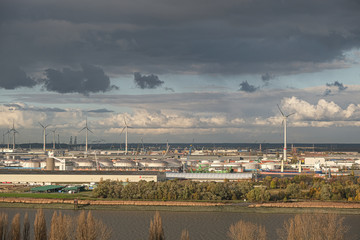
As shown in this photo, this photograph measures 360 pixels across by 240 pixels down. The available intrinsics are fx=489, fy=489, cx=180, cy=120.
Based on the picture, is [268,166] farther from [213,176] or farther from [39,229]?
[39,229]

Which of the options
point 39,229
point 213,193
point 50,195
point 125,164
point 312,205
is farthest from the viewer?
point 125,164

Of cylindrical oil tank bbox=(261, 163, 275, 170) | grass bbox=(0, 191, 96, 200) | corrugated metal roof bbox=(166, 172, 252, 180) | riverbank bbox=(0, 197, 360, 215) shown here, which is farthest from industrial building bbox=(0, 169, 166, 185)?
cylindrical oil tank bbox=(261, 163, 275, 170)

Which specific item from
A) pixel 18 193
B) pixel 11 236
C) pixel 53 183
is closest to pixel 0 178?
pixel 53 183

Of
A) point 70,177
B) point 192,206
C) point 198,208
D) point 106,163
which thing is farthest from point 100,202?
point 106,163

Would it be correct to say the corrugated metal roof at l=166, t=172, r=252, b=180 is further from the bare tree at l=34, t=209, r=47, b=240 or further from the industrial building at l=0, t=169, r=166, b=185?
the bare tree at l=34, t=209, r=47, b=240

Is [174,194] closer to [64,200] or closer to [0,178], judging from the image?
[64,200]

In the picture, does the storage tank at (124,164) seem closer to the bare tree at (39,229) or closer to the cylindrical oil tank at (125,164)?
the cylindrical oil tank at (125,164)

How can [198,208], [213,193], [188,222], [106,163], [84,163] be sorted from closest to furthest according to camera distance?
[188,222]
[198,208]
[213,193]
[84,163]
[106,163]
